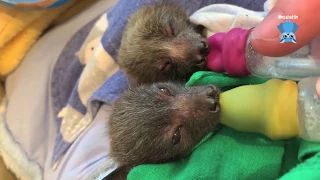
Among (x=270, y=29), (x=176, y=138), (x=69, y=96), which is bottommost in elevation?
(x=69, y=96)

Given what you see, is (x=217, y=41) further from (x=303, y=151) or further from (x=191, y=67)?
(x=303, y=151)

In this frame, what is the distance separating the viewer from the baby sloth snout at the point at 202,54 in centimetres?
131

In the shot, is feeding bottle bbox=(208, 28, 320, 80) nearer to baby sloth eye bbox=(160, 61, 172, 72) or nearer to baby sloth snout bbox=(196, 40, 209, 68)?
baby sloth snout bbox=(196, 40, 209, 68)

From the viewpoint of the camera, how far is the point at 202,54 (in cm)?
132

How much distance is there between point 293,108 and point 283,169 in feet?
0.58

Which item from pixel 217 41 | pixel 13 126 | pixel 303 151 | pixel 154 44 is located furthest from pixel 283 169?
pixel 13 126

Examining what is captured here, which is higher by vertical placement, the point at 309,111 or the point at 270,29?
the point at 270,29

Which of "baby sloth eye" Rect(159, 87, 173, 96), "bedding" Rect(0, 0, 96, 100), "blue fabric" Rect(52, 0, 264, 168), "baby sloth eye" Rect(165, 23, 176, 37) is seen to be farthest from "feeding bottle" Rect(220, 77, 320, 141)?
"bedding" Rect(0, 0, 96, 100)

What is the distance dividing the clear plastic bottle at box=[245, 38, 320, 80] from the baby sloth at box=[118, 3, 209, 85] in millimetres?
214

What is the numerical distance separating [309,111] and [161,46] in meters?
0.64

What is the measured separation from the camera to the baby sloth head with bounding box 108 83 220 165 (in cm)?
112

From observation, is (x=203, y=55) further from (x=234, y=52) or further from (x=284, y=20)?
(x=284, y=20)

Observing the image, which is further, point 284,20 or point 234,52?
point 234,52

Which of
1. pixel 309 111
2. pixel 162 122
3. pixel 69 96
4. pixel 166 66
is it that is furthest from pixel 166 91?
pixel 69 96
